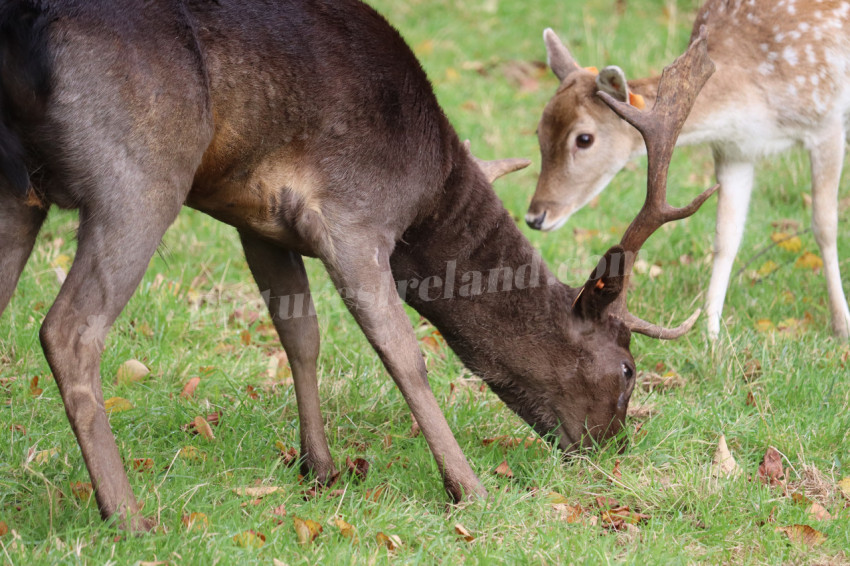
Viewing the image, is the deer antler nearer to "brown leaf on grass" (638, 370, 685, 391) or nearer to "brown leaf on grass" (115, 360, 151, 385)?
"brown leaf on grass" (638, 370, 685, 391)

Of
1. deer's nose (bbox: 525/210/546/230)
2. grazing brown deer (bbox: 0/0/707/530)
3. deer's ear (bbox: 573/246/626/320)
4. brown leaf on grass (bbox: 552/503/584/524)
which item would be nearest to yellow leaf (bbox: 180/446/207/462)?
grazing brown deer (bbox: 0/0/707/530)

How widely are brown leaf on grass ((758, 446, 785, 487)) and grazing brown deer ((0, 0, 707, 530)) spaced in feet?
1.87

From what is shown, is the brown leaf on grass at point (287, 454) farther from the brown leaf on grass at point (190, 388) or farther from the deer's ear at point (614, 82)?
the deer's ear at point (614, 82)

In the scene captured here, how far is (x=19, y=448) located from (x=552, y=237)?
3717 mm

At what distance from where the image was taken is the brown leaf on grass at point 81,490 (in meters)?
3.26

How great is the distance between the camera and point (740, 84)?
550 centimetres

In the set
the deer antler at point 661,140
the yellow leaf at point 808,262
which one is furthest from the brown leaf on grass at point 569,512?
the yellow leaf at point 808,262

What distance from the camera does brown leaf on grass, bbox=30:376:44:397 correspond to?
4.16 m

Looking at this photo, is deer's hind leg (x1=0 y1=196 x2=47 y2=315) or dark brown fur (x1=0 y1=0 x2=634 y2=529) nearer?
dark brown fur (x1=0 y1=0 x2=634 y2=529)

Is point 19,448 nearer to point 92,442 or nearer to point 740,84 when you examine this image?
point 92,442

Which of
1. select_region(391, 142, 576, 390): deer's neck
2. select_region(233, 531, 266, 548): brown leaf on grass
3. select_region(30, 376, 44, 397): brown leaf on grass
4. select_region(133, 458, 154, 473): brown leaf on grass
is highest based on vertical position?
select_region(391, 142, 576, 390): deer's neck

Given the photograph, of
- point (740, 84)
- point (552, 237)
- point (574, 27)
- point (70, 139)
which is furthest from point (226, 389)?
point (574, 27)

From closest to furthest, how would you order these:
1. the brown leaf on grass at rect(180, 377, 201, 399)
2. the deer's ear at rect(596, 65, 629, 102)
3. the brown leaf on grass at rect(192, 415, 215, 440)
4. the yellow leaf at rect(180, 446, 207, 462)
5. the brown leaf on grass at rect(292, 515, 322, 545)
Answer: the brown leaf on grass at rect(292, 515, 322, 545) < the yellow leaf at rect(180, 446, 207, 462) < the brown leaf on grass at rect(192, 415, 215, 440) < the brown leaf on grass at rect(180, 377, 201, 399) < the deer's ear at rect(596, 65, 629, 102)

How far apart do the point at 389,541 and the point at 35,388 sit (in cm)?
179
